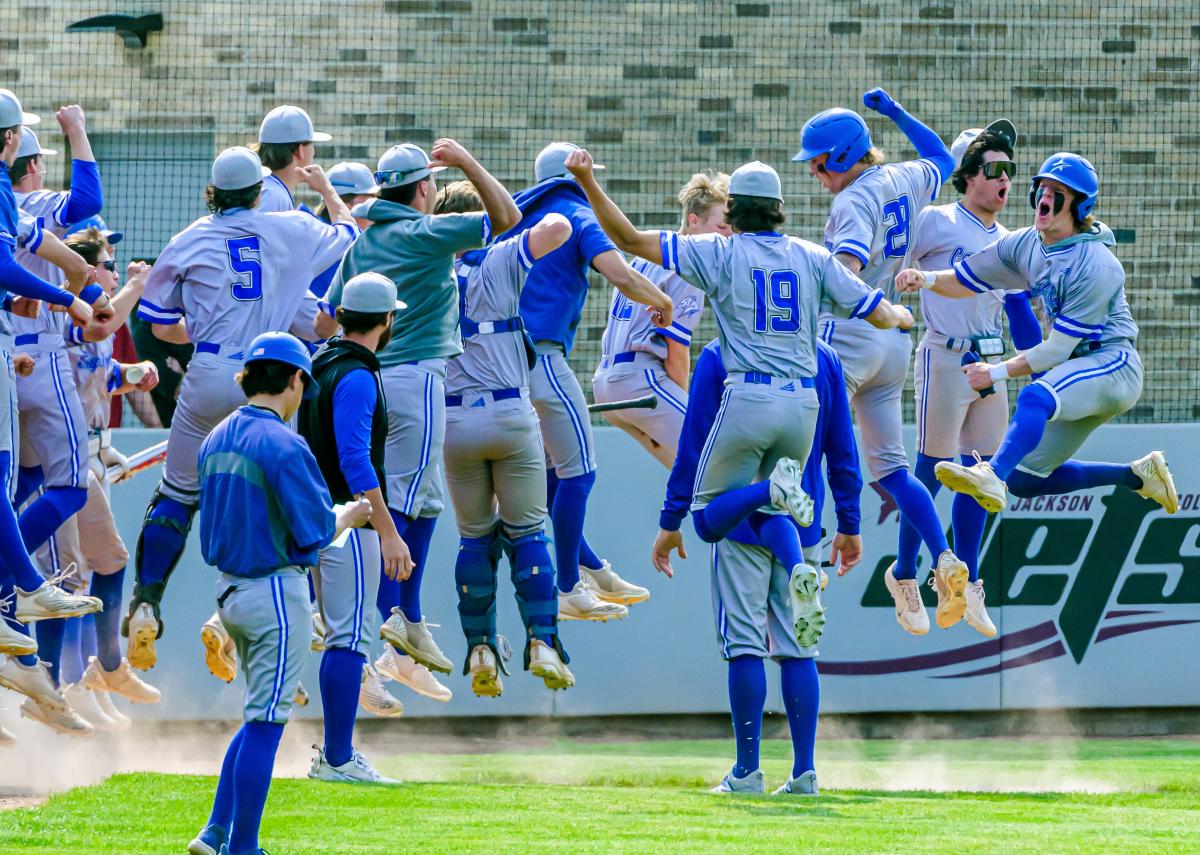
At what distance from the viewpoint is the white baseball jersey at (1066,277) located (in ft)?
28.0

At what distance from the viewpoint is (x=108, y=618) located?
954 cm

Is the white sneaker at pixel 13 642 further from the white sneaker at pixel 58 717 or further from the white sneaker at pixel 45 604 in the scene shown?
the white sneaker at pixel 58 717

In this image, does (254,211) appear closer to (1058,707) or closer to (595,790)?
(595,790)

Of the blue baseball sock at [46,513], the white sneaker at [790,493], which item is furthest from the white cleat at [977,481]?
the blue baseball sock at [46,513]

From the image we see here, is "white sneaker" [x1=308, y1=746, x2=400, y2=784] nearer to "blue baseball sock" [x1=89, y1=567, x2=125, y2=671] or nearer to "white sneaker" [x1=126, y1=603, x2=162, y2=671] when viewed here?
"white sneaker" [x1=126, y1=603, x2=162, y2=671]

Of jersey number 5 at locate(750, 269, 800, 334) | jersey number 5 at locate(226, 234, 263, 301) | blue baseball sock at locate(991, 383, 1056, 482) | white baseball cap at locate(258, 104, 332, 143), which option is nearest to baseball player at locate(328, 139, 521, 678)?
jersey number 5 at locate(226, 234, 263, 301)

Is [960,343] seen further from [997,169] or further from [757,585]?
[757,585]

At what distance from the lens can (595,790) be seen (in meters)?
9.01

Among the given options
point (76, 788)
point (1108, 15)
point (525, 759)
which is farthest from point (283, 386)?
point (1108, 15)

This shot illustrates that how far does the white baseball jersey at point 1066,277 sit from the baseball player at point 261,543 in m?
4.02

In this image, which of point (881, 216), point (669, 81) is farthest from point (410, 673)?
point (669, 81)

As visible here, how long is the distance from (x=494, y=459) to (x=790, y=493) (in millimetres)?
1359

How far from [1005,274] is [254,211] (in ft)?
11.4

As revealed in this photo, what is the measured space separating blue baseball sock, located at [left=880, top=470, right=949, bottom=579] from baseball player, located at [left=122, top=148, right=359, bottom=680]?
3211 mm
